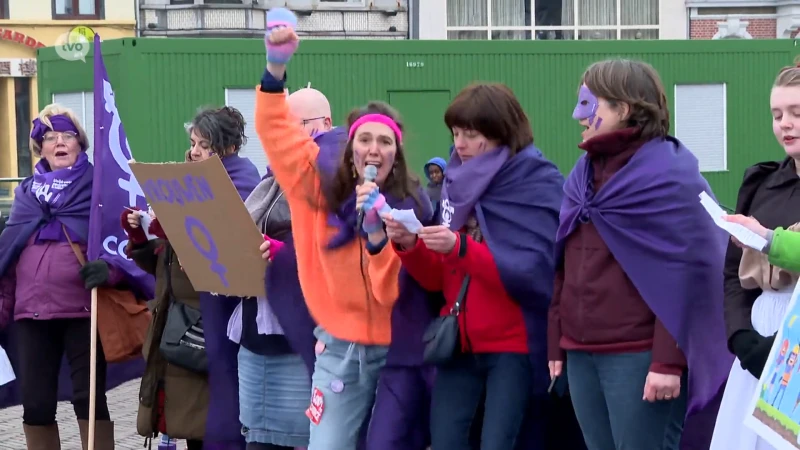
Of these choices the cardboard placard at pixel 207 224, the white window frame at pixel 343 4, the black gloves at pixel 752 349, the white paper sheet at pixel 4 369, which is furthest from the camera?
the white window frame at pixel 343 4

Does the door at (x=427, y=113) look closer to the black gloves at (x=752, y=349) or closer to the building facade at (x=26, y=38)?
the black gloves at (x=752, y=349)

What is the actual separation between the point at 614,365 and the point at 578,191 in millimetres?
576

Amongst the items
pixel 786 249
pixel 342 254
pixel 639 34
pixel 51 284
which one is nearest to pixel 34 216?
pixel 51 284

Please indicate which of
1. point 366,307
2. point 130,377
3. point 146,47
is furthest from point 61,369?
point 146,47

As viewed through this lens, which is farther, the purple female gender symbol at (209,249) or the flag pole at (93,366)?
the flag pole at (93,366)

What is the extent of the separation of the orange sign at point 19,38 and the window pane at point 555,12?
12.2 m

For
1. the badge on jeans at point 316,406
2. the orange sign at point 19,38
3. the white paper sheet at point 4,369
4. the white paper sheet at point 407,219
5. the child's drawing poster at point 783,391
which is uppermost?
the orange sign at point 19,38

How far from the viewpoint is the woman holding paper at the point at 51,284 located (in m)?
6.16

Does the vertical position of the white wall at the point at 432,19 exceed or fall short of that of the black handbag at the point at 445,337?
it exceeds it

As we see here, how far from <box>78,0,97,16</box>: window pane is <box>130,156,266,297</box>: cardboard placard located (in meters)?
25.3

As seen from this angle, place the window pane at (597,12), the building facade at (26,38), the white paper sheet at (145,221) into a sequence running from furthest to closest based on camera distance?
the window pane at (597,12) → the building facade at (26,38) → the white paper sheet at (145,221)

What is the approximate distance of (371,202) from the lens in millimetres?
4137

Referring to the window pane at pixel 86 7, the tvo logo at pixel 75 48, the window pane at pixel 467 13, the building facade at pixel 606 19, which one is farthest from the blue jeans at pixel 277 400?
the window pane at pixel 467 13

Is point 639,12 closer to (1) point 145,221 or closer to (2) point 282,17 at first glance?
(1) point 145,221
